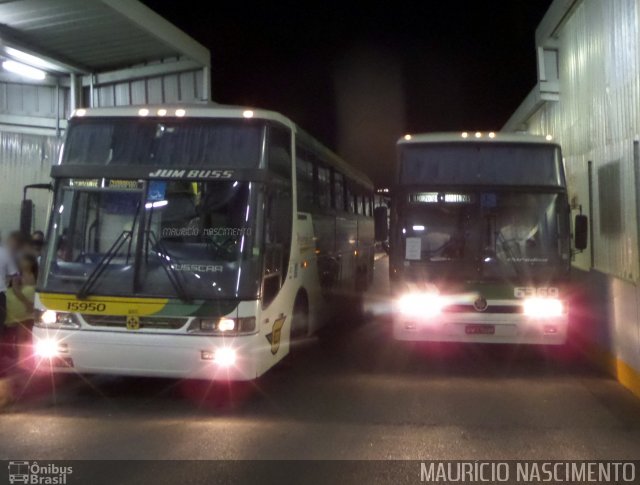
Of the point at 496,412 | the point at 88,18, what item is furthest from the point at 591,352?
the point at 88,18

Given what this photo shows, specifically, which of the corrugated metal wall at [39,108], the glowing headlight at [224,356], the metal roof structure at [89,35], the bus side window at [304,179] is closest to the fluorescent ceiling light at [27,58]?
the metal roof structure at [89,35]

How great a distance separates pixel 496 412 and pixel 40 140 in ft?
39.0

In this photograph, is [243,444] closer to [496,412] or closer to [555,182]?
[496,412]

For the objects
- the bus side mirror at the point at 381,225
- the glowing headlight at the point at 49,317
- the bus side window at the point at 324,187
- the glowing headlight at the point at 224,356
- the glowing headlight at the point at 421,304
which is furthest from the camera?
the bus side window at the point at 324,187

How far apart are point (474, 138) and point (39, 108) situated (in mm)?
9693

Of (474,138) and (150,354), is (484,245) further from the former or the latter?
(150,354)

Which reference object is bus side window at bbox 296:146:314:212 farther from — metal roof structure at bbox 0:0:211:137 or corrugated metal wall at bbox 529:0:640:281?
metal roof structure at bbox 0:0:211:137

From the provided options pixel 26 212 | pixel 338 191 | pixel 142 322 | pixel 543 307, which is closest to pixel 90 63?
pixel 338 191

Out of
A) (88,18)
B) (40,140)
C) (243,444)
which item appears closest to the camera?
(243,444)

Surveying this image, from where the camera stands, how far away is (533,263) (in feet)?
32.6

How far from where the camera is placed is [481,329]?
33.0 feet

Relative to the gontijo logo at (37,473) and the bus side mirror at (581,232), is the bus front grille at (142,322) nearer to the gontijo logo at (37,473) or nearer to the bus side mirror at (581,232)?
the gontijo logo at (37,473)

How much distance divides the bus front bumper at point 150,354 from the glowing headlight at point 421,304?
3.13m

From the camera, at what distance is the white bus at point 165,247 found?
303 inches
